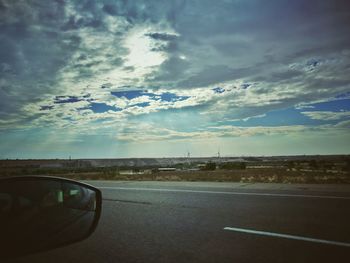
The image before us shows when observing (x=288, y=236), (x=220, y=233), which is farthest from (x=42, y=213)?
(x=288, y=236)

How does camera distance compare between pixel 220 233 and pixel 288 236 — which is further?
pixel 220 233

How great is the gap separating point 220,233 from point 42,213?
4224 mm

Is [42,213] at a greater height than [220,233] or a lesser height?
greater

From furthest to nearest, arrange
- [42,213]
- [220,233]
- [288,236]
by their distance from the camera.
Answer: [220,233] → [288,236] → [42,213]

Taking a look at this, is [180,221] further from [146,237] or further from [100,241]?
[100,241]

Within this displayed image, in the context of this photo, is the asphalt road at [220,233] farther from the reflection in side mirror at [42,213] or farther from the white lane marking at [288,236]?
the reflection in side mirror at [42,213]

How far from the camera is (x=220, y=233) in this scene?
6180 millimetres

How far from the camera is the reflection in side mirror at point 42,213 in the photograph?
2.40 m

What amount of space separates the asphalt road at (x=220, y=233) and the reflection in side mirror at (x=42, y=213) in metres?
1.88

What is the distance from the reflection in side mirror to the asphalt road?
1882 millimetres

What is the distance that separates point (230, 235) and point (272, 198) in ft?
17.0

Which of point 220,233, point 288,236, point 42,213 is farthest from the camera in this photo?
point 220,233

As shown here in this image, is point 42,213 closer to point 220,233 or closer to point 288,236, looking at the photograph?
point 220,233

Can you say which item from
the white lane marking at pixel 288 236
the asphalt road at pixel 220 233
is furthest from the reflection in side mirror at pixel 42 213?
the white lane marking at pixel 288 236
